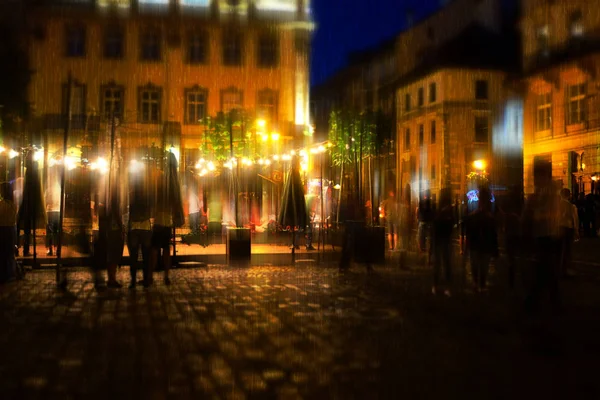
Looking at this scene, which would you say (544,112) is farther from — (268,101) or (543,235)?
(543,235)

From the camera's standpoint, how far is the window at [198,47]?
155 ft

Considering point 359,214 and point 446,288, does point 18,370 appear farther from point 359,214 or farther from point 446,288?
point 359,214

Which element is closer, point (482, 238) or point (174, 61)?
point (482, 238)

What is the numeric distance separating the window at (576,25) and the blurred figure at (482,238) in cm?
2997

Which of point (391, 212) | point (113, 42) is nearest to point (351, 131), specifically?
point (113, 42)

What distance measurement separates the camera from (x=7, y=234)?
13.8 meters

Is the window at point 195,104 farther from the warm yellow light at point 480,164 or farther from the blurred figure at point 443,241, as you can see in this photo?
the blurred figure at point 443,241

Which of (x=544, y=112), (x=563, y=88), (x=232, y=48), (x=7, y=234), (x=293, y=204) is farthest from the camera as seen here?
(x=232, y=48)

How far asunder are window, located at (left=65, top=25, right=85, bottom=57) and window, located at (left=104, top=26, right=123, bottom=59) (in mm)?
1345

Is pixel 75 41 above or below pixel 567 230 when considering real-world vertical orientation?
above

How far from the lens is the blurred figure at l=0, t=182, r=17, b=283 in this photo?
1370 cm

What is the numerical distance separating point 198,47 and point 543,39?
67.2 feet

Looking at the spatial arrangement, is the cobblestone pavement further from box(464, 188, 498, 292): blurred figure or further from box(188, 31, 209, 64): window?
box(188, 31, 209, 64): window

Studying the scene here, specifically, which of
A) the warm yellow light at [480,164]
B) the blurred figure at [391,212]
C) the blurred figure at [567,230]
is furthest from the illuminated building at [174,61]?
the blurred figure at [567,230]
